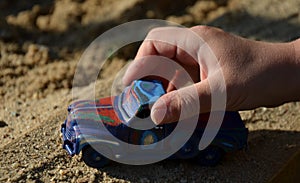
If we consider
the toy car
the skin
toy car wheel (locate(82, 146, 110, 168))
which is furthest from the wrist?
toy car wheel (locate(82, 146, 110, 168))

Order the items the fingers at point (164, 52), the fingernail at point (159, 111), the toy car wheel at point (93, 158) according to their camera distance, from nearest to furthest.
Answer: the fingernail at point (159, 111)
the toy car wheel at point (93, 158)
the fingers at point (164, 52)

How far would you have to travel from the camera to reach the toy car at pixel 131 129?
188cm

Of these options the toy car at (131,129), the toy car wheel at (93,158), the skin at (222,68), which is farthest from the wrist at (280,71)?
the toy car wheel at (93,158)

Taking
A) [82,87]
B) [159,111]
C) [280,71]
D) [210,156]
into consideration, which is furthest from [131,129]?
[82,87]

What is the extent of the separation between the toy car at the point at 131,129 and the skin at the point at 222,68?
77 mm

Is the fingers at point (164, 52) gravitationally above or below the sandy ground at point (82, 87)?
above

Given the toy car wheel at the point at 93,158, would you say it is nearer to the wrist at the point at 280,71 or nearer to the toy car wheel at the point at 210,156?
the toy car wheel at the point at 210,156

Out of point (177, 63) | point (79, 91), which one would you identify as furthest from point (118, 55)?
point (177, 63)

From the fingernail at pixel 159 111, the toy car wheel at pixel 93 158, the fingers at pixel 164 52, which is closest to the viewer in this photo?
the fingernail at pixel 159 111

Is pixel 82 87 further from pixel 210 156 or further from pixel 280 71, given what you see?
pixel 280 71

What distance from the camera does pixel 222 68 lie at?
1918mm

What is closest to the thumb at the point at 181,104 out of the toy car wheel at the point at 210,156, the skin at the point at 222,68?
the skin at the point at 222,68

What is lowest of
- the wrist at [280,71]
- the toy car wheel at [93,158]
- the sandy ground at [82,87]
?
the sandy ground at [82,87]

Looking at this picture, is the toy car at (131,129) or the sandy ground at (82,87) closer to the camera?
the toy car at (131,129)
